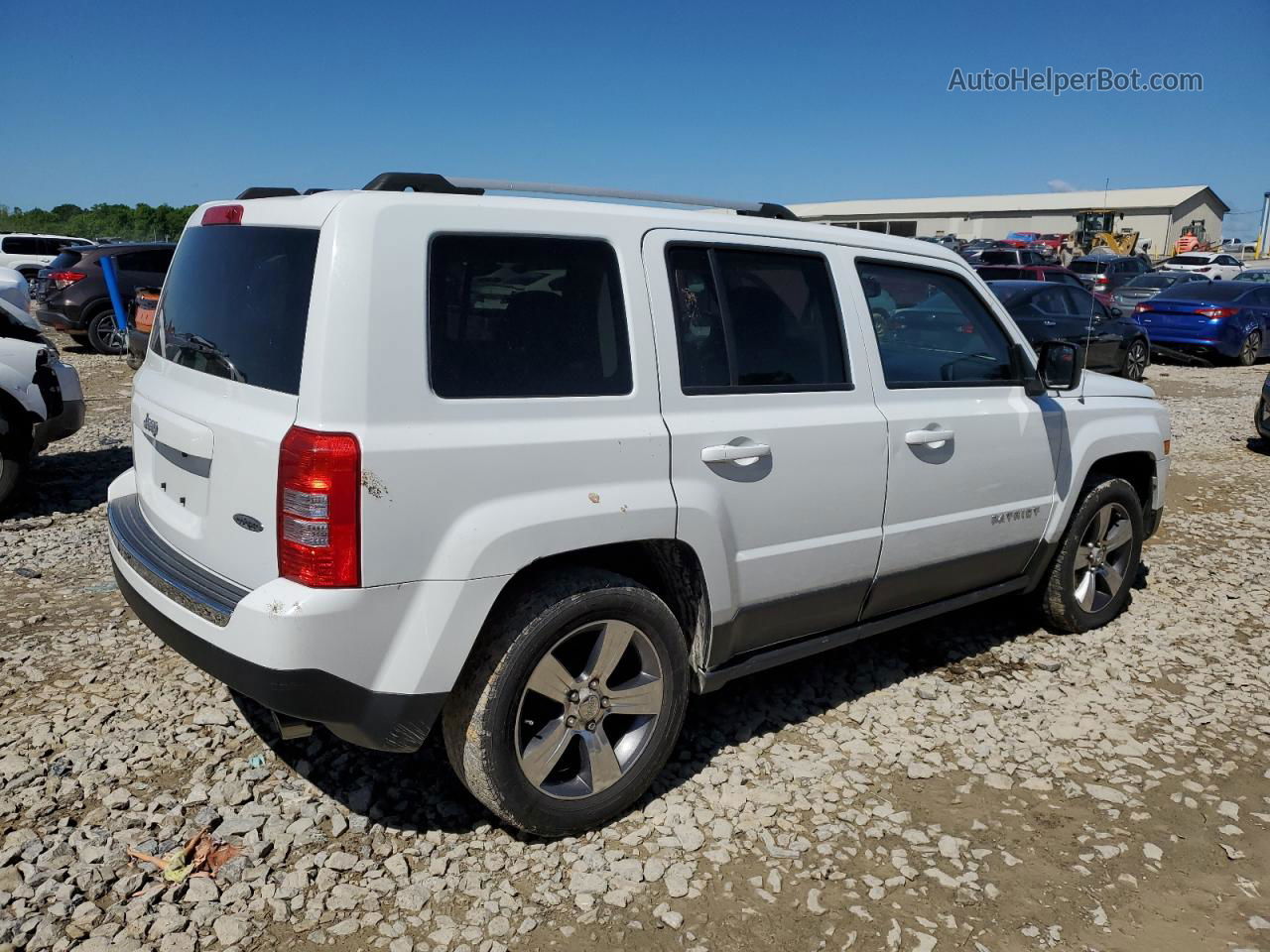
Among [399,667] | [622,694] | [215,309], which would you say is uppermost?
[215,309]

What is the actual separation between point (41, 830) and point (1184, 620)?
5398mm

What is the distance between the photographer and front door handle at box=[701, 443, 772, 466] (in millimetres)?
3152

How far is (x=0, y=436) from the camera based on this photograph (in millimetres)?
6504

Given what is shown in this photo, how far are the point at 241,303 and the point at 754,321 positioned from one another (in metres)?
1.68

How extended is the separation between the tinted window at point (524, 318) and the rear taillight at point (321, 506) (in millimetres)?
339

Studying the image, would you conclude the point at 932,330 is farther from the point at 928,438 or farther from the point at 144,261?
the point at 144,261

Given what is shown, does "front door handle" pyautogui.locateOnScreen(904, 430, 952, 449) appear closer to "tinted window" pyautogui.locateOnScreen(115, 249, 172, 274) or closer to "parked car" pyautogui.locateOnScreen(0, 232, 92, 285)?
"tinted window" pyautogui.locateOnScreen(115, 249, 172, 274)

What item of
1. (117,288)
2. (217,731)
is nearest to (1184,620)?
(217,731)

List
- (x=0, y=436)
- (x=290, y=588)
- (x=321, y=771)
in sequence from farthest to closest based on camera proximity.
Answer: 1. (x=0, y=436)
2. (x=321, y=771)
3. (x=290, y=588)

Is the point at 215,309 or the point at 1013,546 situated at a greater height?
the point at 215,309

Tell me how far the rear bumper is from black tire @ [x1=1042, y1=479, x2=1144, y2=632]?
11.0 ft

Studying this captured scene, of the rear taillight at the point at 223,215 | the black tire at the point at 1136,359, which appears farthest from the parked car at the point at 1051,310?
the rear taillight at the point at 223,215

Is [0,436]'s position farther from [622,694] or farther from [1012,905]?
[1012,905]

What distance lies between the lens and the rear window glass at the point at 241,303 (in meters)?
2.70
